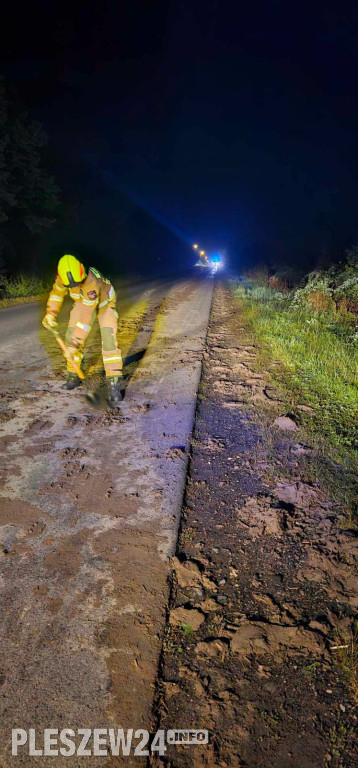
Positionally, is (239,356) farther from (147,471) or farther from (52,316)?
(147,471)

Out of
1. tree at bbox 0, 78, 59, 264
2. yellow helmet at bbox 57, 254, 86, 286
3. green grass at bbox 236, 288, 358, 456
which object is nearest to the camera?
green grass at bbox 236, 288, 358, 456

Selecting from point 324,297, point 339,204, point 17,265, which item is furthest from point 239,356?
point 339,204

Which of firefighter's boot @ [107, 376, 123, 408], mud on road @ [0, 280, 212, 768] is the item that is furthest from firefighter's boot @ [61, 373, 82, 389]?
firefighter's boot @ [107, 376, 123, 408]

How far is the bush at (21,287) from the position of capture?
13805mm

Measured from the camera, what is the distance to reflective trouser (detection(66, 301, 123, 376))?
4777 mm

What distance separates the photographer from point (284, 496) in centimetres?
288

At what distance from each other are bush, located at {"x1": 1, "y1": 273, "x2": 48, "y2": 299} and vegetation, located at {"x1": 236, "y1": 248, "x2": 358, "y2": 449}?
8.13 meters

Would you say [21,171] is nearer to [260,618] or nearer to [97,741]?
[260,618]

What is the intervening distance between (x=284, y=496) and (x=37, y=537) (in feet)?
5.90

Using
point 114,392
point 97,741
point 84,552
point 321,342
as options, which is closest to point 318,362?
point 321,342

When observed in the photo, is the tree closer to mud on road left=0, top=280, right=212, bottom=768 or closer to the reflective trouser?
the reflective trouser

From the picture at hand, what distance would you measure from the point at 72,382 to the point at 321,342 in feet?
14.7

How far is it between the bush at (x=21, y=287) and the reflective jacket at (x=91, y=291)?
33.0ft

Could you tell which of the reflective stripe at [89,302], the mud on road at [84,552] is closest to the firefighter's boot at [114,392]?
the mud on road at [84,552]
